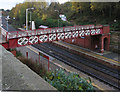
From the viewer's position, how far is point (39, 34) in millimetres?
18438

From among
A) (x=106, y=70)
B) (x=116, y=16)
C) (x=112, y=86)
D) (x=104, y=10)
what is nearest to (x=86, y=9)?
(x=104, y=10)

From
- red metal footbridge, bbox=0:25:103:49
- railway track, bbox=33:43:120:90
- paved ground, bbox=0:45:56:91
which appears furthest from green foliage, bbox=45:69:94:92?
railway track, bbox=33:43:120:90

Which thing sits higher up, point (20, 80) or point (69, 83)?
point (20, 80)

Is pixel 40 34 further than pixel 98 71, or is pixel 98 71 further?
pixel 98 71

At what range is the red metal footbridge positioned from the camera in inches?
603

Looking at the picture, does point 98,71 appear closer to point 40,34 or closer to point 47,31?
point 47,31

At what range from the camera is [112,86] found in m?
15.1

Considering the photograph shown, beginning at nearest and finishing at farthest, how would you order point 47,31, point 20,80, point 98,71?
point 20,80 → point 98,71 → point 47,31

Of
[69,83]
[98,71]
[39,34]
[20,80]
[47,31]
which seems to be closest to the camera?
[20,80]

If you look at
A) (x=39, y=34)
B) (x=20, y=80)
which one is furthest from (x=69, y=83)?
(x=39, y=34)

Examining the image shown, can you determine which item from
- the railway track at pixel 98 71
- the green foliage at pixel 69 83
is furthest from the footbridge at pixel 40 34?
the green foliage at pixel 69 83

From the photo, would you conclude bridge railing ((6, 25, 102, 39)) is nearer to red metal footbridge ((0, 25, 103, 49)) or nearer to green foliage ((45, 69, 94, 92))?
red metal footbridge ((0, 25, 103, 49))

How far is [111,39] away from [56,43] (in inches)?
496

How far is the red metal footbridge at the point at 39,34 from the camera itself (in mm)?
15317
